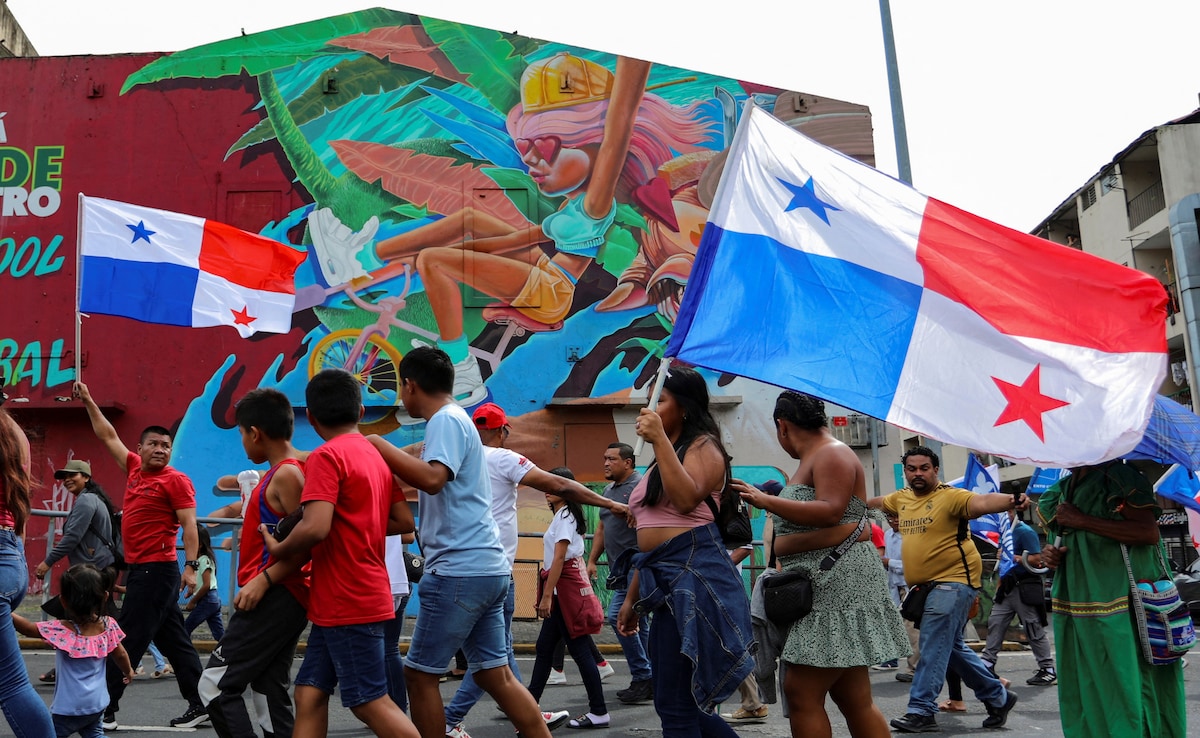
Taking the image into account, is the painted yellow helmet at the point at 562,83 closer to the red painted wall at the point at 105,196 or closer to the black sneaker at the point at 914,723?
the red painted wall at the point at 105,196

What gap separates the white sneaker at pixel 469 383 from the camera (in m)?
20.9

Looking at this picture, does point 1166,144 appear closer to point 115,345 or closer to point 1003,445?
point 115,345

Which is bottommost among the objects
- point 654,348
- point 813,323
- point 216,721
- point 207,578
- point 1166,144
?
point 216,721

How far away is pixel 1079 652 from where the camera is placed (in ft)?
17.8

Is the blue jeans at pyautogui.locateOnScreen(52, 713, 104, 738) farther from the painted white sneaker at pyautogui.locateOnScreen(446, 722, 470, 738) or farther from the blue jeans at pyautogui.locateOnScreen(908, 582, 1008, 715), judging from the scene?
the blue jeans at pyautogui.locateOnScreen(908, 582, 1008, 715)

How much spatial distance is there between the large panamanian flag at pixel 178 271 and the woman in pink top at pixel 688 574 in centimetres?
438

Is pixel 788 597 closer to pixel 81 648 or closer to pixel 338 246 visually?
pixel 81 648

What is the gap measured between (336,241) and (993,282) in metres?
17.9

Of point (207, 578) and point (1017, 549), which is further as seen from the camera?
point (1017, 549)

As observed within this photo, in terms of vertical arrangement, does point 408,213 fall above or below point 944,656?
above

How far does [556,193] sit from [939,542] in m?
15.0

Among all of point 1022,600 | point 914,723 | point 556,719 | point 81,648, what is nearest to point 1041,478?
point 914,723

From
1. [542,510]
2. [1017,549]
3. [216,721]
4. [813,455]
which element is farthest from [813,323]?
[542,510]

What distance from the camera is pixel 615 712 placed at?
8.14m
